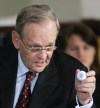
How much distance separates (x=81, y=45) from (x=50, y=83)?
1439 mm

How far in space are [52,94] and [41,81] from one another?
96 millimetres

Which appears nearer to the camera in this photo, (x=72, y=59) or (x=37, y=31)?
(x=37, y=31)

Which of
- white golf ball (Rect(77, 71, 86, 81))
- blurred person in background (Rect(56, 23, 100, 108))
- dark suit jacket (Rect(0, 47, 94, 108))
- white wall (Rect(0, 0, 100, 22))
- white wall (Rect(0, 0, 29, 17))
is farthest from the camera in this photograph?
white wall (Rect(0, 0, 100, 22))

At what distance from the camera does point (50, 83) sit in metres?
2.81

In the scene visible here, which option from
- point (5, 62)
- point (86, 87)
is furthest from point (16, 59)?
point (86, 87)

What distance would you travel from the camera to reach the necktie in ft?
9.04

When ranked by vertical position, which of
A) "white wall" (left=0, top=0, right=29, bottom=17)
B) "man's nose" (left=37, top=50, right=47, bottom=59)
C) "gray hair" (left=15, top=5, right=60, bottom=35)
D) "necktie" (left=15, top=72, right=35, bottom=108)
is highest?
"gray hair" (left=15, top=5, right=60, bottom=35)

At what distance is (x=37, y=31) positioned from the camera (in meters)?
2.63

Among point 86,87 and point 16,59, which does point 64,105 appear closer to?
point 86,87

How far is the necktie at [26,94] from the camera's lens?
2756mm

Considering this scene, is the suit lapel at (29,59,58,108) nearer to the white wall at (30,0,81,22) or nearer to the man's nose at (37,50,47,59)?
the man's nose at (37,50,47,59)

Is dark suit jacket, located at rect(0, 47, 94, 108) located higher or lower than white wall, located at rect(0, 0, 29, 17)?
lower

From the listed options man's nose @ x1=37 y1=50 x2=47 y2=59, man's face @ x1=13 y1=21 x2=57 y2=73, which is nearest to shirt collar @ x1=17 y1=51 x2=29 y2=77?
man's face @ x1=13 y1=21 x2=57 y2=73

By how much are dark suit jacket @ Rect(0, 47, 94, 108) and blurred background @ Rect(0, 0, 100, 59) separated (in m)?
2.36
